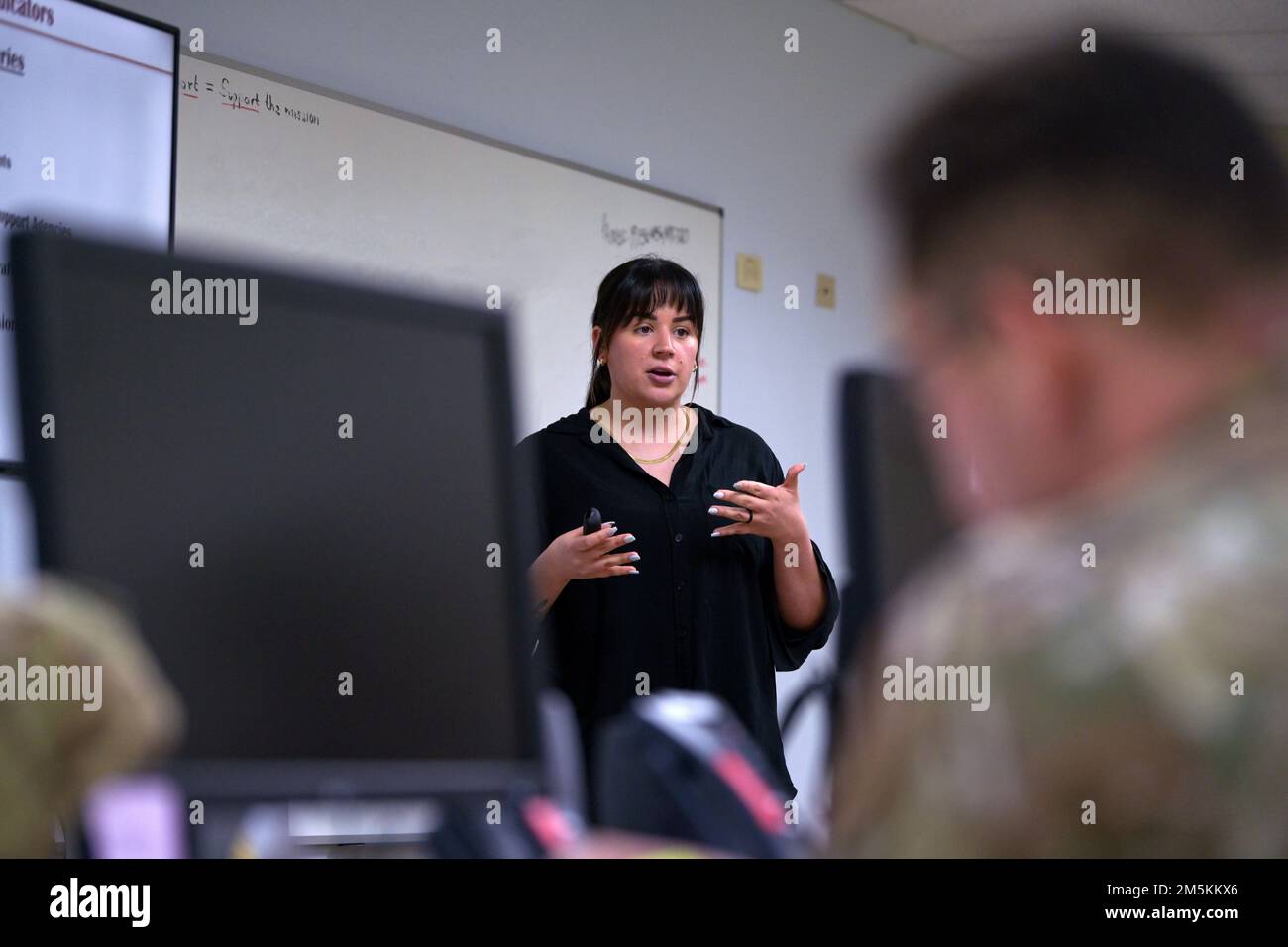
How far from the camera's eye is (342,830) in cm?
60

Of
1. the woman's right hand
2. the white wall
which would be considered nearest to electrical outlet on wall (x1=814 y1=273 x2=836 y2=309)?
the white wall

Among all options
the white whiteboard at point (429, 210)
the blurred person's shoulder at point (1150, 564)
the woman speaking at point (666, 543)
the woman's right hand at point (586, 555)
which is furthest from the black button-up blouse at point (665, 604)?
the blurred person's shoulder at point (1150, 564)

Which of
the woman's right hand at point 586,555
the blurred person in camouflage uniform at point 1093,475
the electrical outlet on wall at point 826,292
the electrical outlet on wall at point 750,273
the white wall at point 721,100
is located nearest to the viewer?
the blurred person in camouflage uniform at point 1093,475

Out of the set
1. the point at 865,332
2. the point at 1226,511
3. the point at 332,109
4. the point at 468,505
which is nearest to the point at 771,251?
the point at 865,332

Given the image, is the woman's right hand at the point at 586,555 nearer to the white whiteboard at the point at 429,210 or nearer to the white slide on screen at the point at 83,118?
the white whiteboard at the point at 429,210

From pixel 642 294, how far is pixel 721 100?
1480mm

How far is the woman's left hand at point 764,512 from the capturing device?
161 cm

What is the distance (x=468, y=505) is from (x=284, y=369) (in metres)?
0.11

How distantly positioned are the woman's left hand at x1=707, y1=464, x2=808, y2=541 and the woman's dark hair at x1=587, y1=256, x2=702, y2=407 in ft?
0.96

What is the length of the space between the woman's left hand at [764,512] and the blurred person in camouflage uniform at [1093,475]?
3.17 ft

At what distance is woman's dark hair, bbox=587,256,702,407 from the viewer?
5.73 ft

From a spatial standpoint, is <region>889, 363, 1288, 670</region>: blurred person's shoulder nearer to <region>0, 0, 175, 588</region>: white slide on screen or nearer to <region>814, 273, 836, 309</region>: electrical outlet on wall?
<region>0, 0, 175, 588</region>: white slide on screen
